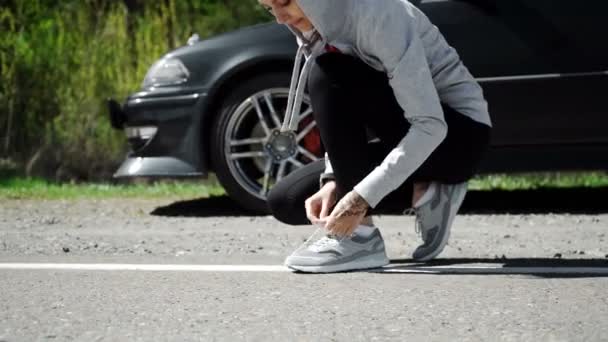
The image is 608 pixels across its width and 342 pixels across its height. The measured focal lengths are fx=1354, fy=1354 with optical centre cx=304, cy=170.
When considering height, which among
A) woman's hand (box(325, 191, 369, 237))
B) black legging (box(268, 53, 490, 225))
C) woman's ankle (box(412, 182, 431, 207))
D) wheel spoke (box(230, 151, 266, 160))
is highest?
black legging (box(268, 53, 490, 225))

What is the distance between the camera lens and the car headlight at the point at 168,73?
7203 mm

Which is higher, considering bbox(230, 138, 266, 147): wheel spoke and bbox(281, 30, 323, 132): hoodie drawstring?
bbox(281, 30, 323, 132): hoodie drawstring

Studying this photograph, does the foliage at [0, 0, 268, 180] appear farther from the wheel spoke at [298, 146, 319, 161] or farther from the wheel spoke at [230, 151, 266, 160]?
the wheel spoke at [298, 146, 319, 161]

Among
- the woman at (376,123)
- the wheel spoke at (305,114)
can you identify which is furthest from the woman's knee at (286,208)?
the wheel spoke at (305,114)

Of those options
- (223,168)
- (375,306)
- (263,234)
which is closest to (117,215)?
(223,168)

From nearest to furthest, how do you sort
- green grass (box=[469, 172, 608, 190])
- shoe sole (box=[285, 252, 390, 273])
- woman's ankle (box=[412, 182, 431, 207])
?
shoe sole (box=[285, 252, 390, 273]) < woman's ankle (box=[412, 182, 431, 207]) < green grass (box=[469, 172, 608, 190])

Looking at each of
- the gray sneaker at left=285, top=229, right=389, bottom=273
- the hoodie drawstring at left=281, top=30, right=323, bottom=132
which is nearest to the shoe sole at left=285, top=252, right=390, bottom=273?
the gray sneaker at left=285, top=229, right=389, bottom=273

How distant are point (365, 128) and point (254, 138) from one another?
2559mm

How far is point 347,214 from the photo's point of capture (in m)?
4.40

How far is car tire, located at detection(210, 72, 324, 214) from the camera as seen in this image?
7.04 metres

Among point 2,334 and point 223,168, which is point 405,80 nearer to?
point 2,334

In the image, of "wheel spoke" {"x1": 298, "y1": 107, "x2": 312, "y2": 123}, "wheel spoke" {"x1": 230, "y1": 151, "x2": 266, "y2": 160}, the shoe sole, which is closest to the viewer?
the shoe sole

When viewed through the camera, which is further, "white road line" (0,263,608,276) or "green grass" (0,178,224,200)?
"green grass" (0,178,224,200)

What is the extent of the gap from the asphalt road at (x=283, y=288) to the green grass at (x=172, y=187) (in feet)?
5.61
